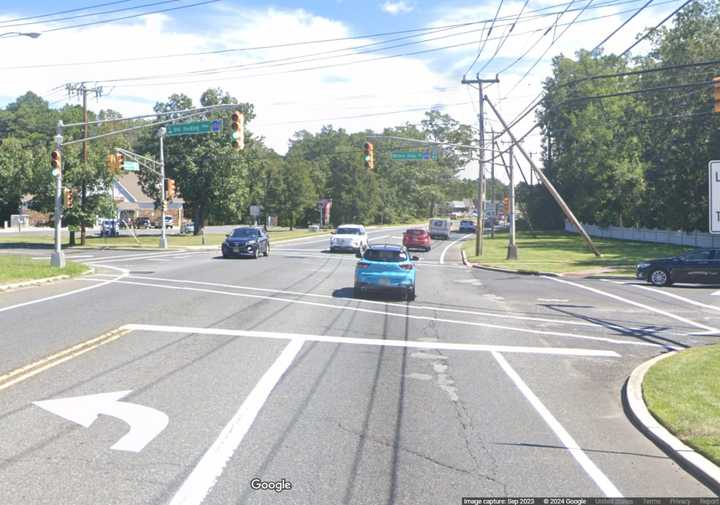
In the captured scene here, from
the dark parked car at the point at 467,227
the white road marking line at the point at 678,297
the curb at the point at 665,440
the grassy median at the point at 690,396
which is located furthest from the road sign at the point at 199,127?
the dark parked car at the point at 467,227

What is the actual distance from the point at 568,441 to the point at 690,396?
104 inches

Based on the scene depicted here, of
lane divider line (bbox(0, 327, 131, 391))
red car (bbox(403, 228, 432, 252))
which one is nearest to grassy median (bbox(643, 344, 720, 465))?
lane divider line (bbox(0, 327, 131, 391))

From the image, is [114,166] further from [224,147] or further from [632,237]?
[632,237]

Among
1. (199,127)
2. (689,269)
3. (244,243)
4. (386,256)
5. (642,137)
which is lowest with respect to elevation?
(689,269)

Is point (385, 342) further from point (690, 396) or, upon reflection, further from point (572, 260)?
point (572, 260)

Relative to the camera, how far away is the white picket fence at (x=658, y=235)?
5094cm

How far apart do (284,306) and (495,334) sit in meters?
5.81

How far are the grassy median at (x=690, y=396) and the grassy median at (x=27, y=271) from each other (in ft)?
63.1

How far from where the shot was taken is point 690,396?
9.31 meters

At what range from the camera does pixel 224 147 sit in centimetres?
6894

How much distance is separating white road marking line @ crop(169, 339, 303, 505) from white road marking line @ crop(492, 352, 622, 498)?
3200 millimetres

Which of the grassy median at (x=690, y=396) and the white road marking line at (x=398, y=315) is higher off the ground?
the grassy median at (x=690, y=396)

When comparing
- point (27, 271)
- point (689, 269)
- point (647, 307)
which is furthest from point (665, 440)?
point (27, 271)

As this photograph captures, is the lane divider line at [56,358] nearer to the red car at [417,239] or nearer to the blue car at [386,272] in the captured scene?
the blue car at [386,272]
